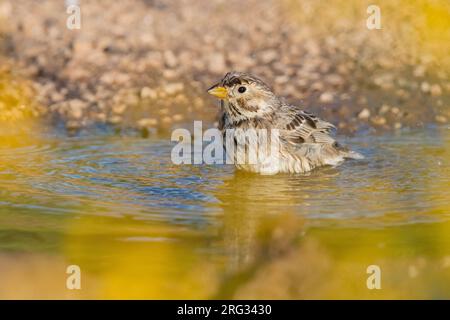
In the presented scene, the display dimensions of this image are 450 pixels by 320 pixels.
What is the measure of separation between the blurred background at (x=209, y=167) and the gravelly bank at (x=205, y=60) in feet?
0.10

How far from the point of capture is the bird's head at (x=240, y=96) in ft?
35.6

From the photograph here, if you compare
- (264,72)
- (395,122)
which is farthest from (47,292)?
(264,72)

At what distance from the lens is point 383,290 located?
6.98m

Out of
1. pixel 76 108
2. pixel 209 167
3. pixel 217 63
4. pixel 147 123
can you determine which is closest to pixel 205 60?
pixel 217 63

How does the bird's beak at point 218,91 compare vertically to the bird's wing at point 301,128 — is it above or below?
above

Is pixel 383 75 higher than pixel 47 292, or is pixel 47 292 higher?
pixel 383 75

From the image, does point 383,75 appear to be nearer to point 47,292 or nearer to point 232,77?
point 232,77

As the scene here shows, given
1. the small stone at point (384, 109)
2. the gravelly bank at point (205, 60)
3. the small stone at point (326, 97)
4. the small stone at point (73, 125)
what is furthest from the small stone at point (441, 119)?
the small stone at point (73, 125)

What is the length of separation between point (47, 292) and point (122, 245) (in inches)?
39.0

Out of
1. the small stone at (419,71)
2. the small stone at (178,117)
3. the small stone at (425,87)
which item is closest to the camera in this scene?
the small stone at (178,117)

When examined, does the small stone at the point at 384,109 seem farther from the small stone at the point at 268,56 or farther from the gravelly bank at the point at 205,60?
the small stone at the point at 268,56

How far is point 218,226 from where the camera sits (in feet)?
27.7

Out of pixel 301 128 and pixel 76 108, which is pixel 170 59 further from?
pixel 301 128

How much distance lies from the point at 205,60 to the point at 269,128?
415 centimetres
